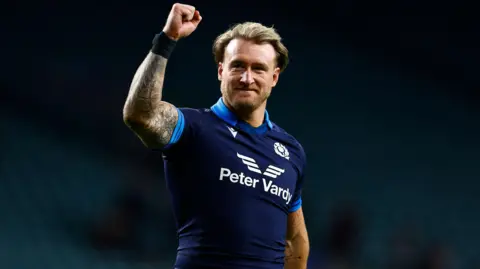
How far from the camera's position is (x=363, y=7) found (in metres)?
8.66

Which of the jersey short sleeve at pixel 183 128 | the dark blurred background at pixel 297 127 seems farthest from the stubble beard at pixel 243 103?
the dark blurred background at pixel 297 127

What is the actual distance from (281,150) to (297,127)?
517 cm

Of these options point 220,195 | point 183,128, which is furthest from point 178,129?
point 220,195

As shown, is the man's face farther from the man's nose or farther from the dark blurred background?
the dark blurred background

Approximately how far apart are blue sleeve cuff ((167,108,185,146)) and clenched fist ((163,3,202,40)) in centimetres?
29

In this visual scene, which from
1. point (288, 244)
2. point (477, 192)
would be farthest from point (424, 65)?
point (288, 244)

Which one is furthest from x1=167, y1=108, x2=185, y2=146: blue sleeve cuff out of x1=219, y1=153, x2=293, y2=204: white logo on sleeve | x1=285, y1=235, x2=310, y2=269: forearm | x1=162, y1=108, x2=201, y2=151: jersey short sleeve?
x1=285, y1=235, x2=310, y2=269: forearm

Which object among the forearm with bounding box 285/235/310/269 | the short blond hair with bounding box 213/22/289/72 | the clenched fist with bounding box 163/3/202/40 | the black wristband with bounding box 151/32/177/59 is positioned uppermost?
the short blond hair with bounding box 213/22/289/72

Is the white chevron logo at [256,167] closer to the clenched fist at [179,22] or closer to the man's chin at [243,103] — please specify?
the man's chin at [243,103]

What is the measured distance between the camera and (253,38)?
2.65 metres

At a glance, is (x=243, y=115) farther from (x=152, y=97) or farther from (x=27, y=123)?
(x=27, y=123)

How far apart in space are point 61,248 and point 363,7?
14.9 ft

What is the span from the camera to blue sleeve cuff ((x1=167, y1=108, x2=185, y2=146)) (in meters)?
2.36

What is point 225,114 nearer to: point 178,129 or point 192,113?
point 192,113
